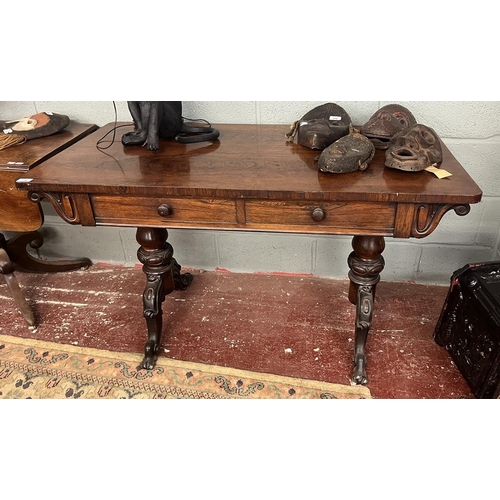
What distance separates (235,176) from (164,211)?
27 centimetres

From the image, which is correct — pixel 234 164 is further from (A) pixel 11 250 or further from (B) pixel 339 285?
(A) pixel 11 250

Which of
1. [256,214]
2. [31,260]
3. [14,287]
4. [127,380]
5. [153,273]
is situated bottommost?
[127,380]

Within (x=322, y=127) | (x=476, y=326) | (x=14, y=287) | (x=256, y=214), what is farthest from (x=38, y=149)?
(x=476, y=326)

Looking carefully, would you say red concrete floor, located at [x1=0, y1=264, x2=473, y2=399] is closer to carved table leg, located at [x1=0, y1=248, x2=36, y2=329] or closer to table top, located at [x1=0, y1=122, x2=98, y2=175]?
carved table leg, located at [x1=0, y1=248, x2=36, y2=329]

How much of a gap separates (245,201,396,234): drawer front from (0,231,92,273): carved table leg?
57.7 inches

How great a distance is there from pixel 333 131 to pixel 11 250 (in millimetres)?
1834

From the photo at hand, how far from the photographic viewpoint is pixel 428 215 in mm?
1418

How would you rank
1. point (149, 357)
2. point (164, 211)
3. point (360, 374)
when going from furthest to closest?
point (149, 357)
point (360, 374)
point (164, 211)

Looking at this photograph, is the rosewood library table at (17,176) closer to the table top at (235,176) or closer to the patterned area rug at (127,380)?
the table top at (235,176)

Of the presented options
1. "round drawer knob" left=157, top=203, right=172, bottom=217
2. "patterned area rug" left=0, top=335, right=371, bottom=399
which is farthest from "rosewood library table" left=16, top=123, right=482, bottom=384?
"patterned area rug" left=0, top=335, right=371, bottom=399

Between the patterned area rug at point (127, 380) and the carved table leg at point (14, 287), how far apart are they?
17 cm

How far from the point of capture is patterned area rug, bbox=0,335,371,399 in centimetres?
177

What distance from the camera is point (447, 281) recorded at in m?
2.33

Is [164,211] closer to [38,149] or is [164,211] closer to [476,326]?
[38,149]
